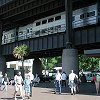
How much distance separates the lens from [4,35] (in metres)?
66.8

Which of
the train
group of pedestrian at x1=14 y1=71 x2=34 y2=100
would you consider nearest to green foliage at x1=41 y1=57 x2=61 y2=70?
the train

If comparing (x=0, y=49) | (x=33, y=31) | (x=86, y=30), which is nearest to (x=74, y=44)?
(x=86, y=30)

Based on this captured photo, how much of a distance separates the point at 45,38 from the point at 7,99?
24.8 meters

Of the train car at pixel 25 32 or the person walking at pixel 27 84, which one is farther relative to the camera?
the train car at pixel 25 32

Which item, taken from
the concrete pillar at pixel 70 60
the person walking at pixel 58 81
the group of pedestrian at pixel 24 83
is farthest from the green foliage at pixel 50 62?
the group of pedestrian at pixel 24 83

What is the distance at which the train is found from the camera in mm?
39125

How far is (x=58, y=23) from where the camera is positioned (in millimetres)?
45625

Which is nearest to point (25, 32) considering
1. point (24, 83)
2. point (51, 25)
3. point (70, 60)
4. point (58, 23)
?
point (51, 25)

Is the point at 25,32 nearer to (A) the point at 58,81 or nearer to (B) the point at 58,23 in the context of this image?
(B) the point at 58,23

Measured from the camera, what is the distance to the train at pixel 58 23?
39125 mm

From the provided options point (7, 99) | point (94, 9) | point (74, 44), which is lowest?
point (7, 99)

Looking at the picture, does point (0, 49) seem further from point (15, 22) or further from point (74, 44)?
point (74, 44)

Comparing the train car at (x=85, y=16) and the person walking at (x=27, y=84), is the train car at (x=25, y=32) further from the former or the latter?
the person walking at (x=27, y=84)

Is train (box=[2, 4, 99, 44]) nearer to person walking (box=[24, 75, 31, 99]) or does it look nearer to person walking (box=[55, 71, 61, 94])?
person walking (box=[55, 71, 61, 94])
